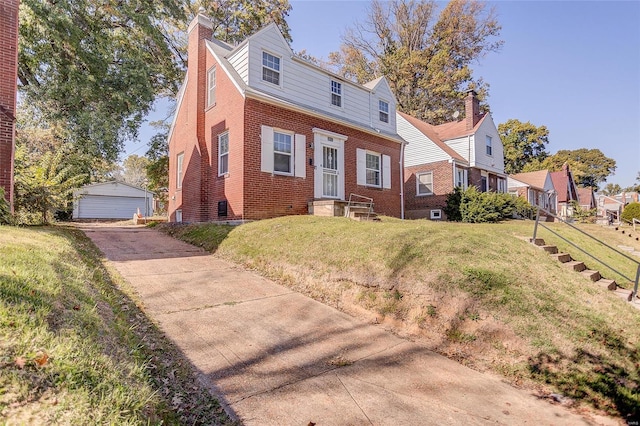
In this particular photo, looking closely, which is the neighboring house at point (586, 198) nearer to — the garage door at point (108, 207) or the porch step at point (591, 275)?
the porch step at point (591, 275)

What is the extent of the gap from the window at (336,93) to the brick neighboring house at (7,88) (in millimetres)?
9963

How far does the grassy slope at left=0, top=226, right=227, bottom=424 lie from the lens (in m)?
1.70

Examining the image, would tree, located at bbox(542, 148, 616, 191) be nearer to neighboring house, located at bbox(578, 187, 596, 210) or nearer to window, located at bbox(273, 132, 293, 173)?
neighboring house, located at bbox(578, 187, 596, 210)

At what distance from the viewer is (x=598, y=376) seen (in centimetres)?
343

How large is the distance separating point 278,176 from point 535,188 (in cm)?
2563

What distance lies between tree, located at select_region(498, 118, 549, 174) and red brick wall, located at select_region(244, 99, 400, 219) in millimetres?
33541

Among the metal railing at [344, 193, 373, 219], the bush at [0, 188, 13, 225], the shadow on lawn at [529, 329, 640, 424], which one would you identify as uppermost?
the metal railing at [344, 193, 373, 219]

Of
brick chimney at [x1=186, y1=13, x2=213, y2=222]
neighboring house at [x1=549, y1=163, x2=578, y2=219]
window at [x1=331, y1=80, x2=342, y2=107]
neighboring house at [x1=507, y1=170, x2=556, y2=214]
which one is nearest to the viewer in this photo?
brick chimney at [x1=186, y1=13, x2=213, y2=222]

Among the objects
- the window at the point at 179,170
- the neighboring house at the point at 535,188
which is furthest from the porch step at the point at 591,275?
the neighboring house at the point at 535,188

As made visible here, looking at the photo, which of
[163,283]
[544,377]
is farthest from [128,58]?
[544,377]

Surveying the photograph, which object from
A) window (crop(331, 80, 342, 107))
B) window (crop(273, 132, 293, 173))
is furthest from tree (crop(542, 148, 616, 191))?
window (crop(273, 132, 293, 173))

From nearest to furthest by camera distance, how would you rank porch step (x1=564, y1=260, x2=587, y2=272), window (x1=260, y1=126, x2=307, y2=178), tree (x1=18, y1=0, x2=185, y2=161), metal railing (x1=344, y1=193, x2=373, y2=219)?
1. porch step (x1=564, y1=260, x2=587, y2=272)
2. window (x1=260, y1=126, x2=307, y2=178)
3. metal railing (x1=344, y1=193, x2=373, y2=219)
4. tree (x1=18, y1=0, x2=185, y2=161)

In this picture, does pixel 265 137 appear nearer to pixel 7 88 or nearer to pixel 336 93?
pixel 336 93

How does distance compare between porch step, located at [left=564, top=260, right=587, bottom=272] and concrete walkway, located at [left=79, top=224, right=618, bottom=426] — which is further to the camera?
porch step, located at [left=564, top=260, right=587, bottom=272]
